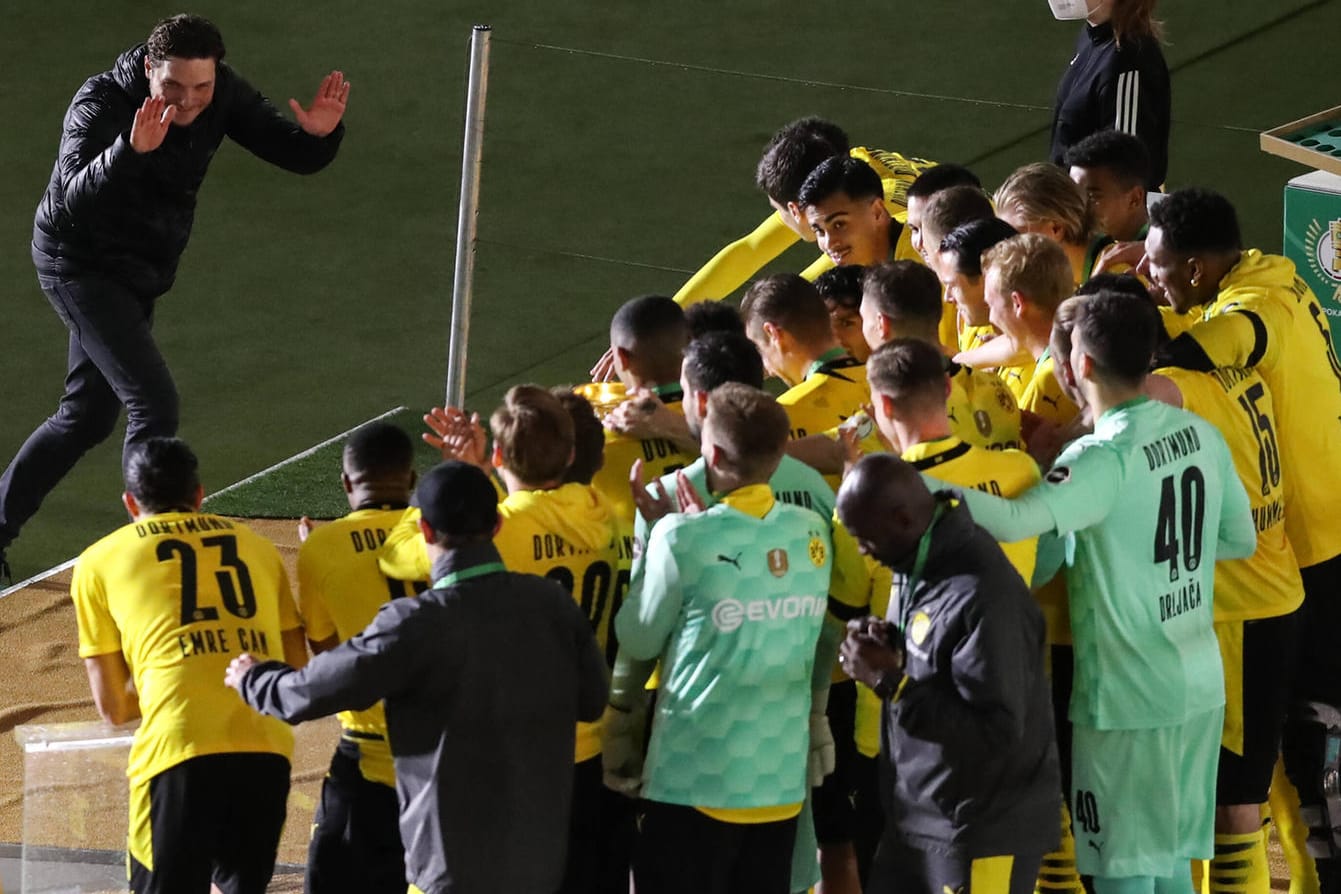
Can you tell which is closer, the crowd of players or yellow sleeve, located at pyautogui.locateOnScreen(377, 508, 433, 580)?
the crowd of players

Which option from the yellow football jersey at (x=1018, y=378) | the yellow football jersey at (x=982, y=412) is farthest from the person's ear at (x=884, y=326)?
the yellow football jersey at (x=1018, y=378)

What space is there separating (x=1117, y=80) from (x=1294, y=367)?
291cm

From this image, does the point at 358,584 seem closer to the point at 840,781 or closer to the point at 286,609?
the point at 286,609

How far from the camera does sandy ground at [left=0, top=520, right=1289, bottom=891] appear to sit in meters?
5.86

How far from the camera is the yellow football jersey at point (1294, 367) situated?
5195mm

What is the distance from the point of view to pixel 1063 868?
5086 mm

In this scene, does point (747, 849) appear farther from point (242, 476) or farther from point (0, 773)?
point (242, 476)

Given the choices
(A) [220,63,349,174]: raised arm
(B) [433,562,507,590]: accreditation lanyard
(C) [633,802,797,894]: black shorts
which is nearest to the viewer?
(B) [433,562,507,590]: accreditation lanyard

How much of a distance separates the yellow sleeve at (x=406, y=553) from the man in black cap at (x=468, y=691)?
39 cm

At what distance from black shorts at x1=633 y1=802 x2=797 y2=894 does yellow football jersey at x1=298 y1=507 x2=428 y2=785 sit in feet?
2.35

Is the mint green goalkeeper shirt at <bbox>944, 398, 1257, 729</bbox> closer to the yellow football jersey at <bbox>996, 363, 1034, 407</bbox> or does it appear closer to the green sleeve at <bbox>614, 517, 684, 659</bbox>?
the yellow football jersey at <bbox>996, 363, 1034, 407</bbox>

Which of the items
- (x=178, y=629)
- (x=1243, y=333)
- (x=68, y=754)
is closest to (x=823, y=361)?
(x=1243, y=333)

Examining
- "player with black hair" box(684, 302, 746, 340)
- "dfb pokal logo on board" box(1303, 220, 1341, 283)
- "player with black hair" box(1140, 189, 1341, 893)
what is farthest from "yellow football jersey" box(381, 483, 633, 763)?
"dfb pokal logo on board" box(1303, 220, 1341, 283)

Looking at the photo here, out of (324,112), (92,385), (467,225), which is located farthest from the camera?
(467,225)
